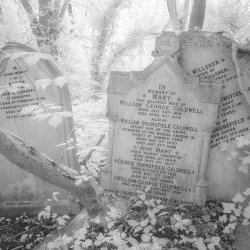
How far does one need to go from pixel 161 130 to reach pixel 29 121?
167cm

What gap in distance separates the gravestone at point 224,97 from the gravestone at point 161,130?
26 cm

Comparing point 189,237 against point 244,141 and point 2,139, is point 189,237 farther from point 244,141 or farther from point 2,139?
point 2,139

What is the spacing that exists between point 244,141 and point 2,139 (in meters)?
2.42

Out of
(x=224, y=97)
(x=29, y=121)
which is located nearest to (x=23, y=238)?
(x=29, y=121)

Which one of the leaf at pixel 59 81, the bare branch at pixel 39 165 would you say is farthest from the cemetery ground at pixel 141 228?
the leaf at pixel 59 81

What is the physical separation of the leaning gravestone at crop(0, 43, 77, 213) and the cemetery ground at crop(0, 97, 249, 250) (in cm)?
32

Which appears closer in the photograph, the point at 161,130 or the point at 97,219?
the point at 97,219

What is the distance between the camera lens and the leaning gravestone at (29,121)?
12.6ft

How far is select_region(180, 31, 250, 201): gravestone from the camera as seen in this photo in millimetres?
3777

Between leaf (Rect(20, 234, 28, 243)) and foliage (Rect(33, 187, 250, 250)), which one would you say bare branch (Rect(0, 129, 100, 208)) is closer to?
foliage (Rect(33, 187, 250, 250))

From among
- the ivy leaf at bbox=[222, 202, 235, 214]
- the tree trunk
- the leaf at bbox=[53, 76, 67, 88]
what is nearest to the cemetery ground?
the ivy leaf at bbox=[222, 202, 235, 214]

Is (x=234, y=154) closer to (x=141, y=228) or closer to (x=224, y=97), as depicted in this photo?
(x=224, y=97)

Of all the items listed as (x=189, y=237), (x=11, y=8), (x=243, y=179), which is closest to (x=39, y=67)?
(x=189, y=237)

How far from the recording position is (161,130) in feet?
12.7
